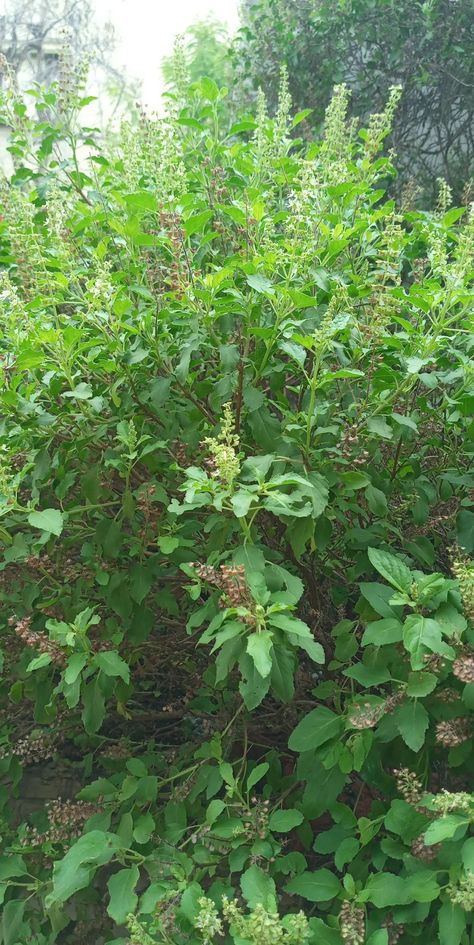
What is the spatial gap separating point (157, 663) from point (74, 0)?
568 inches

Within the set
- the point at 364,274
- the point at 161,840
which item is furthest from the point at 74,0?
the point at 161,840

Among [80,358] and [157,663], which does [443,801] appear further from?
[80,358]

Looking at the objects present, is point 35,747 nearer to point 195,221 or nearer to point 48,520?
point 48,520

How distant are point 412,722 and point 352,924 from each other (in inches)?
17.2

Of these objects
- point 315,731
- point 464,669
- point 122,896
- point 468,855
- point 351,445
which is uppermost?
point 351,445

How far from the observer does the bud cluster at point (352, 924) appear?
1.71 metres

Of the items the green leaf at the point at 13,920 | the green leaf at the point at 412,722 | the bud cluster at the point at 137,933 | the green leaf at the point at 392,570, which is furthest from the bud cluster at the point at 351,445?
the green leaf at the point at 13,920

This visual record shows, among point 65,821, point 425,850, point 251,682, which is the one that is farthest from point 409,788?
point 65,821

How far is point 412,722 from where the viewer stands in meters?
1.82

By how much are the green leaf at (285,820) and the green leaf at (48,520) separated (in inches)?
33.6

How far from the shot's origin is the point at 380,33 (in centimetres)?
696

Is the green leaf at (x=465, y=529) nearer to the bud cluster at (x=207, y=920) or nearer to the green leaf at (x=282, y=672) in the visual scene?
the green leaf at (x=282, y=672)

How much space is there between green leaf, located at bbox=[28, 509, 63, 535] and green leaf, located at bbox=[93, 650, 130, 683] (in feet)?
1.10

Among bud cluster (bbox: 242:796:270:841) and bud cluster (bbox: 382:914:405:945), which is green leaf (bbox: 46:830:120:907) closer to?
bud cluster (bbox: 242:796:270:841)
